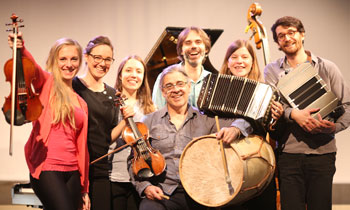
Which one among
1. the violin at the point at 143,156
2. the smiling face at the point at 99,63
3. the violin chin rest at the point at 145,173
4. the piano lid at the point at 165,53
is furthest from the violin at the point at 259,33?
the violin chin rest at the point at 145,173

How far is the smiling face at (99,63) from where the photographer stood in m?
2.94

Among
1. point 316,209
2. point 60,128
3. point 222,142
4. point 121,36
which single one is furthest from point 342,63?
point 60,128

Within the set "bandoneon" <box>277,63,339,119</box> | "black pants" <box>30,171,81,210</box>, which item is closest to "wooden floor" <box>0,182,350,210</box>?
"bandoneon" <box>277,63,339,119</box>

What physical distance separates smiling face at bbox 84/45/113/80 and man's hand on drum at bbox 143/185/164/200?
0.92 meters

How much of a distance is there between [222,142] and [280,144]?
61cm

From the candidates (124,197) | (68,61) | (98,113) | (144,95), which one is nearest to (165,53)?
(144,95)

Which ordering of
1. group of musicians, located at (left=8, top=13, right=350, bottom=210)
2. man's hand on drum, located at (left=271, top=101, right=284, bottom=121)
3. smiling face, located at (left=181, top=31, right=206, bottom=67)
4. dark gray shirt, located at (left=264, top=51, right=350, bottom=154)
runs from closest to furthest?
group of musicians, located at (left=8, top=13, right=350, bottom=210) → man's hand on drum, located at (left=271, top=101, right=284, bottom=121) → dark gray shirt, located at (left=264, top=51, right=350, bottom=154) → smiling face, located at (left=181, top=31, right=206, bottom=67)

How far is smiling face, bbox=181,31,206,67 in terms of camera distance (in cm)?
337

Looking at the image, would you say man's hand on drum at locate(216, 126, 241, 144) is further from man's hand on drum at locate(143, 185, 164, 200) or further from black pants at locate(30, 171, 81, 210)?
black pants at locate(30, 171, 81, 210)

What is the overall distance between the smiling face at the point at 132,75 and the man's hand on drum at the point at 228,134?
39.0 inches

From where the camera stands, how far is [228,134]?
2479mm

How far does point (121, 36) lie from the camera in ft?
18.7

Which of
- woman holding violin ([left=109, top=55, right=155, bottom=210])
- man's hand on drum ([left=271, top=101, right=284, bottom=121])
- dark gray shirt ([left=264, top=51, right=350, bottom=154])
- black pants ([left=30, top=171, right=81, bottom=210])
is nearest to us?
black pants ([left=30, top=171, right=81, bottom=210])

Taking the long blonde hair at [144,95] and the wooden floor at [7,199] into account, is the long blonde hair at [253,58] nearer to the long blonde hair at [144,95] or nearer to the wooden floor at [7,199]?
the long blonde hair at [144,95]
